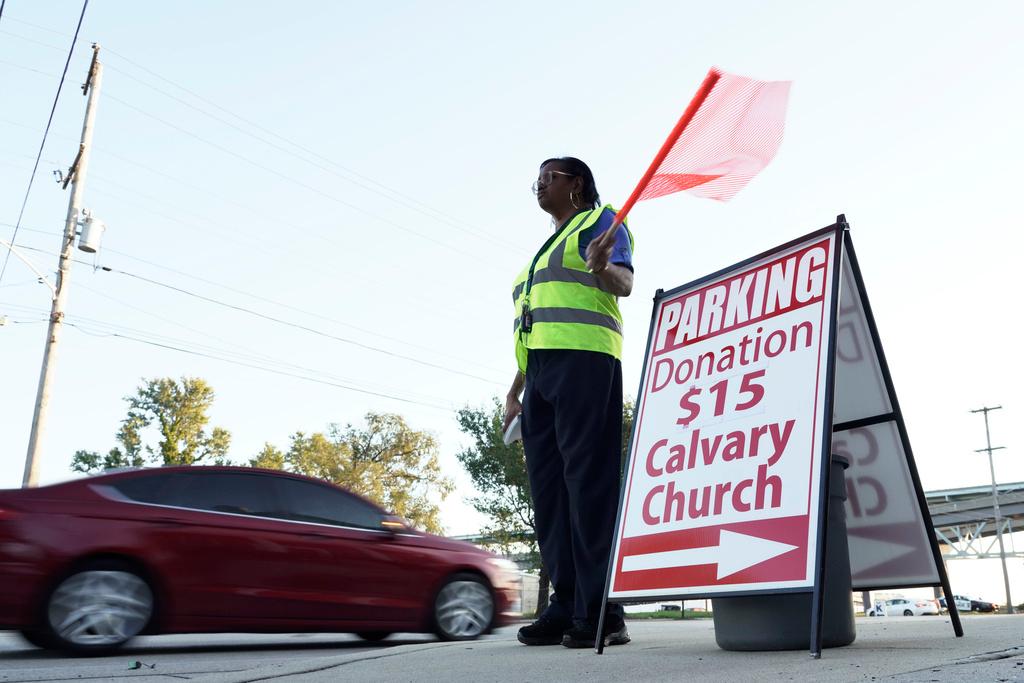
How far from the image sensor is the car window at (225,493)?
21.0 feet

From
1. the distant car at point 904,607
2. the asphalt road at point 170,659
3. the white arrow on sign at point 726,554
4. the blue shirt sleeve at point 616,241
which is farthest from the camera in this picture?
the distant car at point 904,607

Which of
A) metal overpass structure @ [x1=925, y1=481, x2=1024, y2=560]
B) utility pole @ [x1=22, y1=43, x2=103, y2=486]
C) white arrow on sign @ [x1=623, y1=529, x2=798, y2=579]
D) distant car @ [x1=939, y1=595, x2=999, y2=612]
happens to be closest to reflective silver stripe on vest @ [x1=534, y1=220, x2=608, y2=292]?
white arrow on sign @ [x1=623, y1=529, x2=798, y2=579]

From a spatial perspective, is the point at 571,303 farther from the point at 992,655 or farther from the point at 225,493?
the point at 225,493

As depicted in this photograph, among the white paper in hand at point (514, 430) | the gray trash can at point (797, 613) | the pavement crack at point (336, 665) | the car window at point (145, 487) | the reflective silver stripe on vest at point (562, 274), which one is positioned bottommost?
the pavement crack at point (336, 665)

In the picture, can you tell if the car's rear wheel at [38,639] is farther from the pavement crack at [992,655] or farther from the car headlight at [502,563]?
the pavement crack at [992,655]

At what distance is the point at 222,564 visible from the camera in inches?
246

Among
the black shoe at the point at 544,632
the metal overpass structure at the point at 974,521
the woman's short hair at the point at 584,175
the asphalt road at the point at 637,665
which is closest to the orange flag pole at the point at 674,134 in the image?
the woman's short hair at the point at 584,175

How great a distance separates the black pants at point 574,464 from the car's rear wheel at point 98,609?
3.04 m

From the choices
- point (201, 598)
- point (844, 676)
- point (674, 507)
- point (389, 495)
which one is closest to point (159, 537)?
point (201, 598)

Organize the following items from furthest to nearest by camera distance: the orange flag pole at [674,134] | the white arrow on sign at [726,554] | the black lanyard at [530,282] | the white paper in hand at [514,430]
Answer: the white paper in hand at [514,430]
the black lanyard at [530,282]
the orange flag pole at [674,134]
the white arrow on sign at [726,554]

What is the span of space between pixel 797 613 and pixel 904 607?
55.5 m

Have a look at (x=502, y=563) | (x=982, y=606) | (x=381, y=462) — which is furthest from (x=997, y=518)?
(x=502, y=563)

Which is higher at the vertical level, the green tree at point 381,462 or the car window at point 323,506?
the green tree at point 381,462

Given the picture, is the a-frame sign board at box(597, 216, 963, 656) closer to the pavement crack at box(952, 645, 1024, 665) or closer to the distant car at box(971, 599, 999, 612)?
the pavement crack at box(952, 645, 1024, 665)
